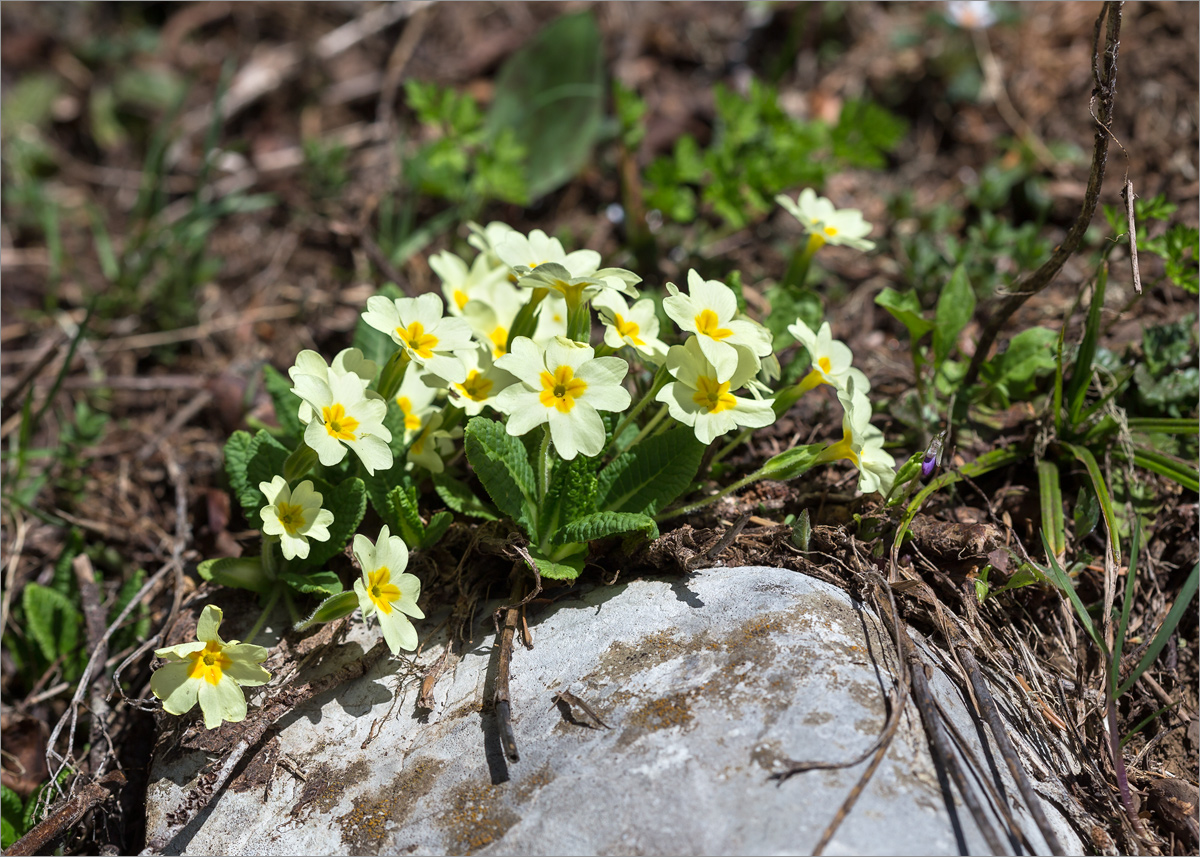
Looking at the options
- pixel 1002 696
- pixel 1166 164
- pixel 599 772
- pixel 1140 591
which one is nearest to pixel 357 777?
pixel 599 772

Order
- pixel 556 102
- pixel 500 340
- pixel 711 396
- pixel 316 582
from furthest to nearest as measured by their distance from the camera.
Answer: pixel 556 102 → pixel 500 340 → pixel 316 582 → pixel 711 396

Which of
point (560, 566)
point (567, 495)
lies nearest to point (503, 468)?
point (567, 495)

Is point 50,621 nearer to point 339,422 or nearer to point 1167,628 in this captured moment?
point 339,422

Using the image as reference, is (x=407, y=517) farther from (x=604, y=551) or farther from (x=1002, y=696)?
(x=1002, y=696)

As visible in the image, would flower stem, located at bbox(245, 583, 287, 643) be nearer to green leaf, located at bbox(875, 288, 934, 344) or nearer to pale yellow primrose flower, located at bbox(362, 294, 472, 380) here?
pale yellow primrose flower, located at bbox(362, 294, 472, 380)

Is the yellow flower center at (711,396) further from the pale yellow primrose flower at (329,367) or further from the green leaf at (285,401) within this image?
the green leaf at (285,401)
